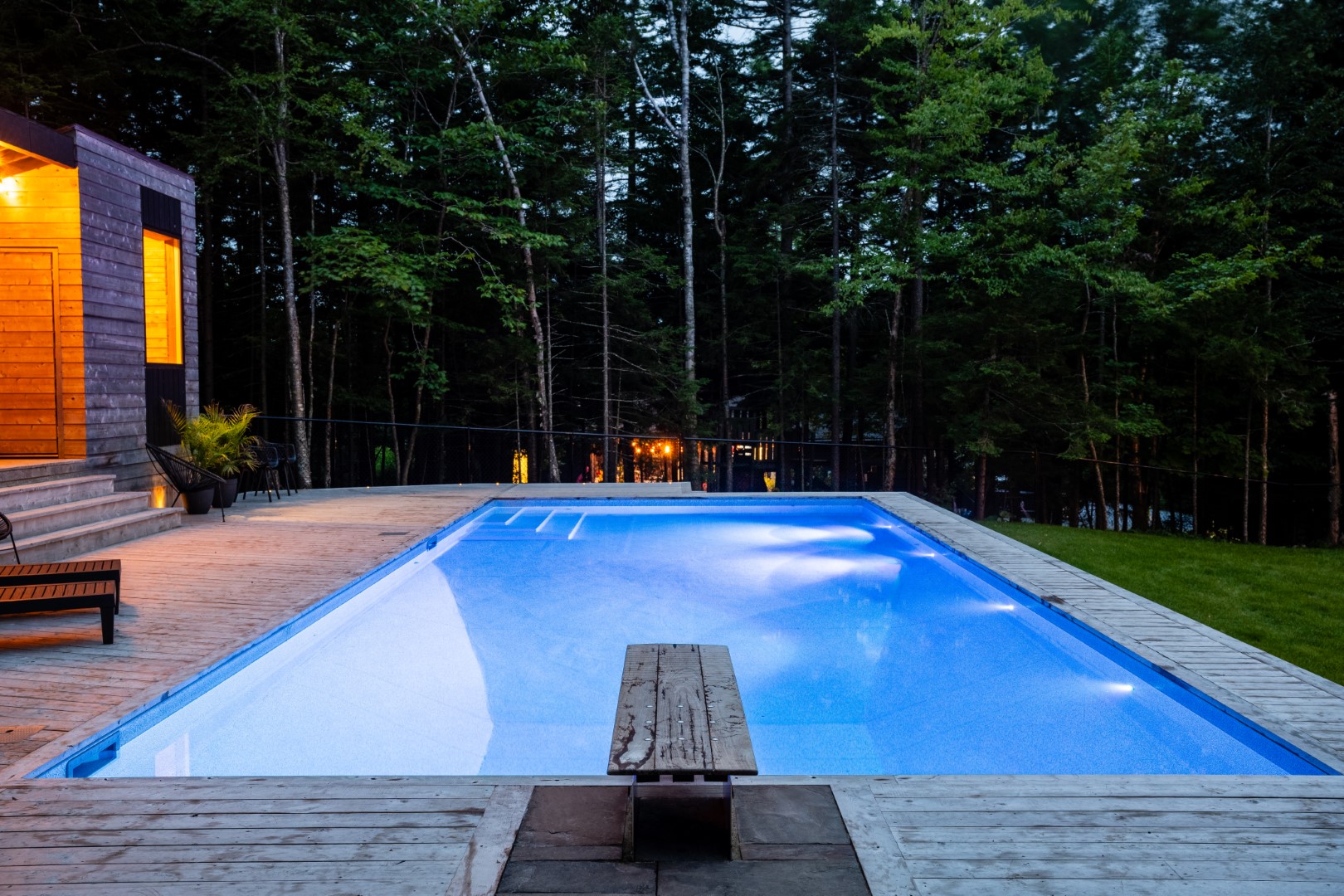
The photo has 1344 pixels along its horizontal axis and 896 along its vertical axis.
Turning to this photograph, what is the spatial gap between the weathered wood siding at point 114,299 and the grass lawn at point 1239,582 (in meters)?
7.97

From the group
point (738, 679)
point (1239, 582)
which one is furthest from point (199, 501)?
point (1239, 582)

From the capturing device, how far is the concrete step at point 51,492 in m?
5.27

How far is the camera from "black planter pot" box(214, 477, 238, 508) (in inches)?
A: 290

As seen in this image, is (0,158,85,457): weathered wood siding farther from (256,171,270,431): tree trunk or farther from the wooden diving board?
(256,171,270,431): tree trunk

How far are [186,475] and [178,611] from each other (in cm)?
368

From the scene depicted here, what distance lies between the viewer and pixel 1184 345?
12805 millimetres

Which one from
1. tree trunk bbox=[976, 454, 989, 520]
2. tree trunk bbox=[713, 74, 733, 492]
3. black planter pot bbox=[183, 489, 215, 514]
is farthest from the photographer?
tree trunk bbox=[713, 74, 733, 492]

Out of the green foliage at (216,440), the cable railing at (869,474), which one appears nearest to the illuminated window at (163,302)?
the green foliage at (216,440)

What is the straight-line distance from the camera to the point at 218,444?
7.46 m

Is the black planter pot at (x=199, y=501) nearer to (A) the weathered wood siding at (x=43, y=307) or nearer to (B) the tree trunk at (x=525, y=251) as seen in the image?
(A) the weathered wood siding at (x=43, y=307)

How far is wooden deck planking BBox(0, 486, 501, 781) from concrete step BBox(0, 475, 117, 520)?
537 mm

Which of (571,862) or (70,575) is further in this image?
(70,575)

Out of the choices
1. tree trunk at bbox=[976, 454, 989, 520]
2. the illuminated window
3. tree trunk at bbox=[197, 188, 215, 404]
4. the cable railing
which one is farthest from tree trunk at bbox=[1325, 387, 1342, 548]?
tree trunk at bbox=[197, 188, 215, 404]

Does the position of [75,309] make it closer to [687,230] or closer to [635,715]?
[635,715]
